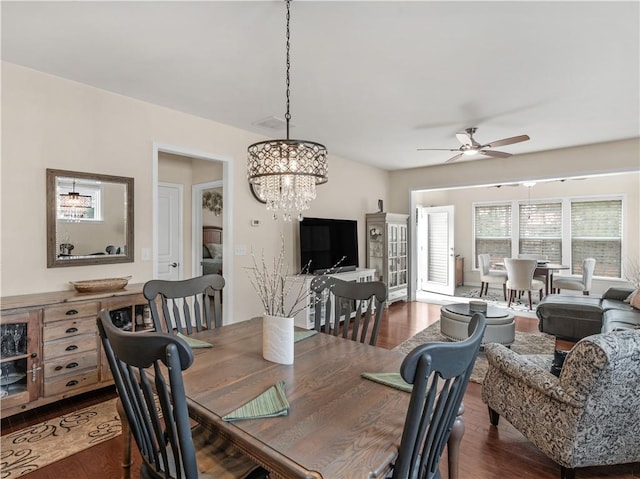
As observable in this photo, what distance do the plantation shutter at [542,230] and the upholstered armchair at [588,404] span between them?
6610 mm

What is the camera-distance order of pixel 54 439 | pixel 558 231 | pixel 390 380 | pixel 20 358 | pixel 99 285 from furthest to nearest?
pixel 558 231
pixel 99 285
pixel 20 358
pixel 54 439
pixel 390 380

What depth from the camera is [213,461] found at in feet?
4.30

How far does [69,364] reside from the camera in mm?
2529

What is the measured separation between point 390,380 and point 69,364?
244 centimetres

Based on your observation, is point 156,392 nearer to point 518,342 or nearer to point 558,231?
point 518,342

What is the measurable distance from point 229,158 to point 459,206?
649 cm

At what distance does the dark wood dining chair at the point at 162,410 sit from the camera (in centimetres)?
95

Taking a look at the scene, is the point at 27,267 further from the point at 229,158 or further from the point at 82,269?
the point at 229,158

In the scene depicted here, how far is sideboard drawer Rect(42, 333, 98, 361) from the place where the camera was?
243cm

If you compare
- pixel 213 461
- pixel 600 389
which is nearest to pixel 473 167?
pixel 600 389

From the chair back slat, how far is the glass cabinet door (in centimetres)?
169

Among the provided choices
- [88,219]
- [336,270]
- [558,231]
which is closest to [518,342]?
[336,270]

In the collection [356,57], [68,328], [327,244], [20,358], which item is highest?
[356,57]

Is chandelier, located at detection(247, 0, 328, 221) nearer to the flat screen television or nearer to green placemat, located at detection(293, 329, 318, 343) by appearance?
green placemat, located at detection(293, 329, 318, 343)
